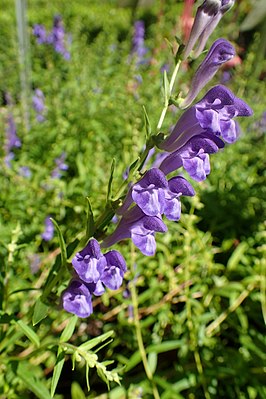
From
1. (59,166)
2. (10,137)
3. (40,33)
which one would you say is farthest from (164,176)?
(40,33)

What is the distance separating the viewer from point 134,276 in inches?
95.3

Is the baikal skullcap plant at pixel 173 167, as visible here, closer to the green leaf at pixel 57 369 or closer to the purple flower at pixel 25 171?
the green leaf at pixel 57 369

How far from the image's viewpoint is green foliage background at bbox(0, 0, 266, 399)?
2162mm

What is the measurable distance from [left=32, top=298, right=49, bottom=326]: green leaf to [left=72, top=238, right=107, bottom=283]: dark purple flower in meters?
0.20

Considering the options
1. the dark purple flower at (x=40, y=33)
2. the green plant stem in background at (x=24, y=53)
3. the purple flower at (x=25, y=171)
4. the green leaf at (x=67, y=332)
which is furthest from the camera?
the dark purple flower at (x=40, y=33)

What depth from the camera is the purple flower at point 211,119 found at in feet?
4.29

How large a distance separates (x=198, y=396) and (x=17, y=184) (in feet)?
5.45

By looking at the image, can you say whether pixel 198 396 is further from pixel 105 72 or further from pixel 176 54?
pixel 105 72

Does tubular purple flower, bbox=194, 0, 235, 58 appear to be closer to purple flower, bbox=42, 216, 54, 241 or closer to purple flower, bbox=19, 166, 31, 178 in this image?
purple flower, bbox=42, 216, 54, 241

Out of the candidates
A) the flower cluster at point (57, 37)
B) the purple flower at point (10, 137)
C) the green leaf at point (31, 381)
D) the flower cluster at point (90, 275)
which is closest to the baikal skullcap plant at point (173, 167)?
the flower cluster at point (90, 275)

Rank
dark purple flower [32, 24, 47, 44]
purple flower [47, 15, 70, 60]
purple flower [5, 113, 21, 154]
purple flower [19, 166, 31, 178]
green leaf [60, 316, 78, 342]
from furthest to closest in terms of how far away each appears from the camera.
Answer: dark purple flower [32, 24, 47, 44] → purple flower [47, 15, 70, 60] → purple flower [5, 113, 21, 154] → purple flower [19, 166, 31, 178] → green leaf [60, 316, 78, 342]

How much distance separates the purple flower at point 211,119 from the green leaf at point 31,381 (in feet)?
3.12

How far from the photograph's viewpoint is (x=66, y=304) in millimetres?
1531

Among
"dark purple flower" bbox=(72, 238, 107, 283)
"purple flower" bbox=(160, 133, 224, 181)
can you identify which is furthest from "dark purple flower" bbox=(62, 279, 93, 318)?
"purple flower" bbox=(160, 133, 224, 181)
